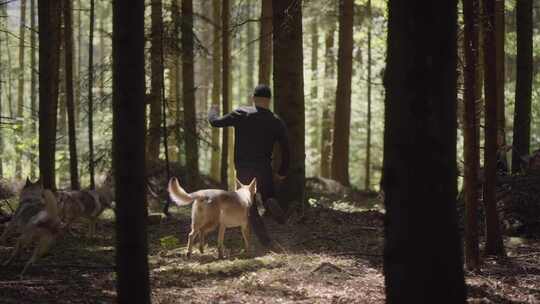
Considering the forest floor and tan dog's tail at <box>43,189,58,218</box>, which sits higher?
tan dog's tail at <box>43,189,58,218</box>

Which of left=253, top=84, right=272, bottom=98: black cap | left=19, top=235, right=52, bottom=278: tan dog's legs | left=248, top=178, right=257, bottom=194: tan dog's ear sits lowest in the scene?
left=19, top=235, right=52, bottom=278: tan dog's legs

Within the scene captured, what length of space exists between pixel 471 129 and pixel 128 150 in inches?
190

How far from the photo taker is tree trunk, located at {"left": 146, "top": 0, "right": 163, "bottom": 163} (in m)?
15.9

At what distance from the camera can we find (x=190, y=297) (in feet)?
23.4

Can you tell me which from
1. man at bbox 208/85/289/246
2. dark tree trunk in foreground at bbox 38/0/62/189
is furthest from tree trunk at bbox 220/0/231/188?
man at bbox 208/85/289/246

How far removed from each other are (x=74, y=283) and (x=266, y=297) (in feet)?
7.70

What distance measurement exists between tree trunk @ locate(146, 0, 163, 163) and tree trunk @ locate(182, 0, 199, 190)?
0.75m

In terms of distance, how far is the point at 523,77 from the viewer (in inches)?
641

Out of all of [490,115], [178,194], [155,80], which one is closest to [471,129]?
[490,115]

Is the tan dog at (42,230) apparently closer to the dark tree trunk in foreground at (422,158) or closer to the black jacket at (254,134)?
the black jacket at (254,134)

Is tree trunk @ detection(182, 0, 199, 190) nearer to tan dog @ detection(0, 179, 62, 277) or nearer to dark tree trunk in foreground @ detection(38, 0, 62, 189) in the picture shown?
dark tree trunk in foreground @ detection(38, 0, 62, 189)

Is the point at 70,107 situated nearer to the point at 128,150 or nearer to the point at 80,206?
the point at 80,206

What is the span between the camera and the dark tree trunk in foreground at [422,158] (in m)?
4.86

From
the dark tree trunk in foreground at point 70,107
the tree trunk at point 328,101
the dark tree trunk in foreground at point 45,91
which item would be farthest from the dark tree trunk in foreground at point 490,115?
the tree trunk at point 328,101
